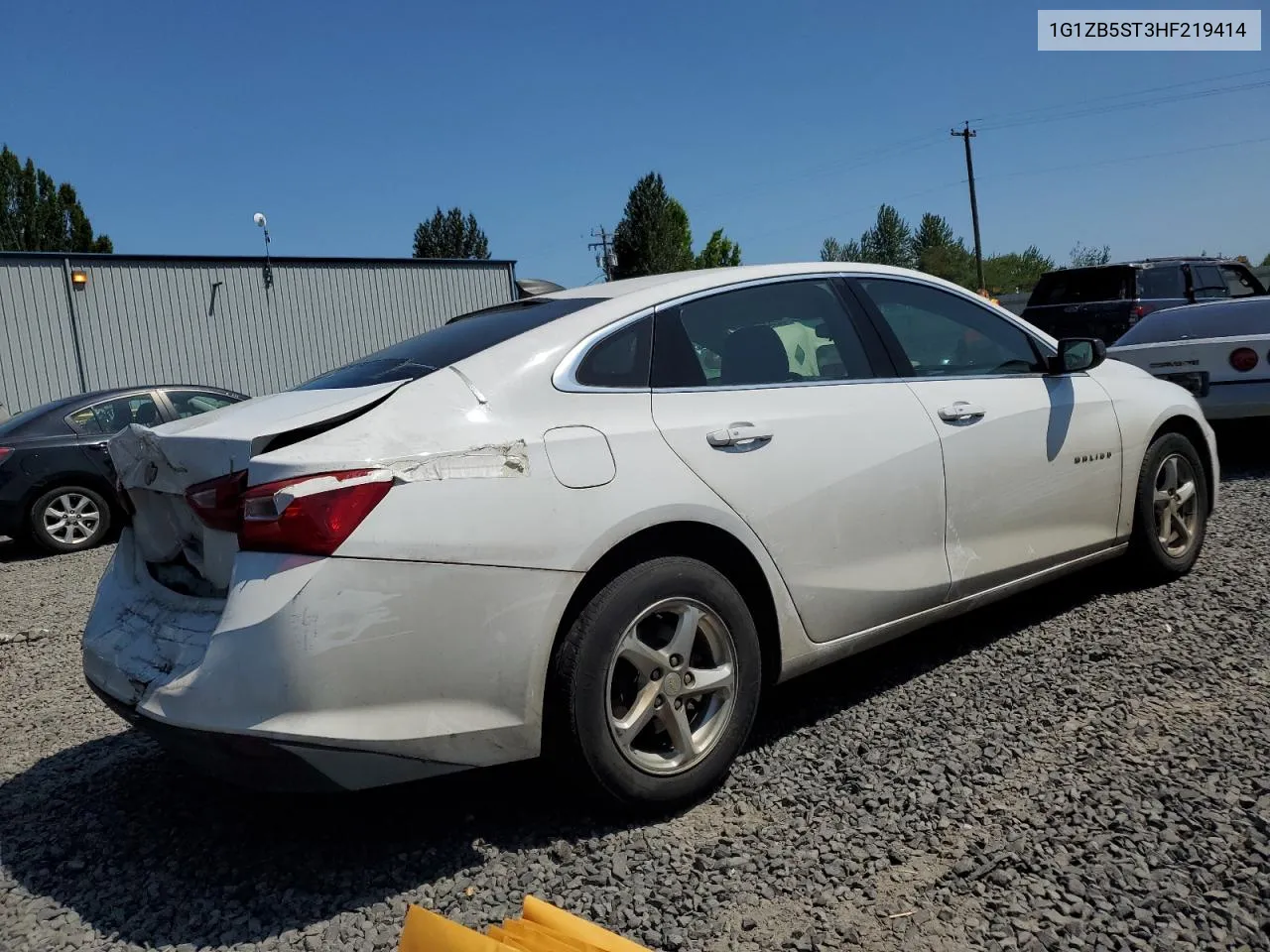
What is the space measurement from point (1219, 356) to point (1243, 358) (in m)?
0.16

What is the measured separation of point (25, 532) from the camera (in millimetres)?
8469

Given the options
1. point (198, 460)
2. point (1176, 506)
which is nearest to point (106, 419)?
point (198, 460)

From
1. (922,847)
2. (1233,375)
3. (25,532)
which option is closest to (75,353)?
(25,532)

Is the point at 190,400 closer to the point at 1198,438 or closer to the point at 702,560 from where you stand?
the point at 702,560

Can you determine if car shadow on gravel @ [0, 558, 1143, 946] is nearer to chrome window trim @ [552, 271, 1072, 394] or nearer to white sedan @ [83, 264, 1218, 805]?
white sedan @ [83, 264, 1218, 805]

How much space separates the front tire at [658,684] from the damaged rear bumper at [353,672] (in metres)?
0.10

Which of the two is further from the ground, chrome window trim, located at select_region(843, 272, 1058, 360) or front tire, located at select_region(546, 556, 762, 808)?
chrome window trim, located at select_region(843, 272, 1058, 360)

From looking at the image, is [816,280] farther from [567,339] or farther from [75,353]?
[75,353]

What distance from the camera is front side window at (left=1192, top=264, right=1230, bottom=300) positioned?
1365cm

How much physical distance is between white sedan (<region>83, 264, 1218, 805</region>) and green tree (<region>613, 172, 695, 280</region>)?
58801 mm

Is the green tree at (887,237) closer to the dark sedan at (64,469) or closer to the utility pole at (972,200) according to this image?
the utility pole at (972,200)

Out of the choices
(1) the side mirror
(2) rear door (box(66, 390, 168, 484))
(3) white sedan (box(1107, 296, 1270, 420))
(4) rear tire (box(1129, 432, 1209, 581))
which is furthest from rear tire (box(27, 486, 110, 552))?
(3) white sedan (box(1107, 296, 1270, 420))

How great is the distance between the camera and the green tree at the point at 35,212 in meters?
57.5

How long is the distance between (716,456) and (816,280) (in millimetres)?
995
